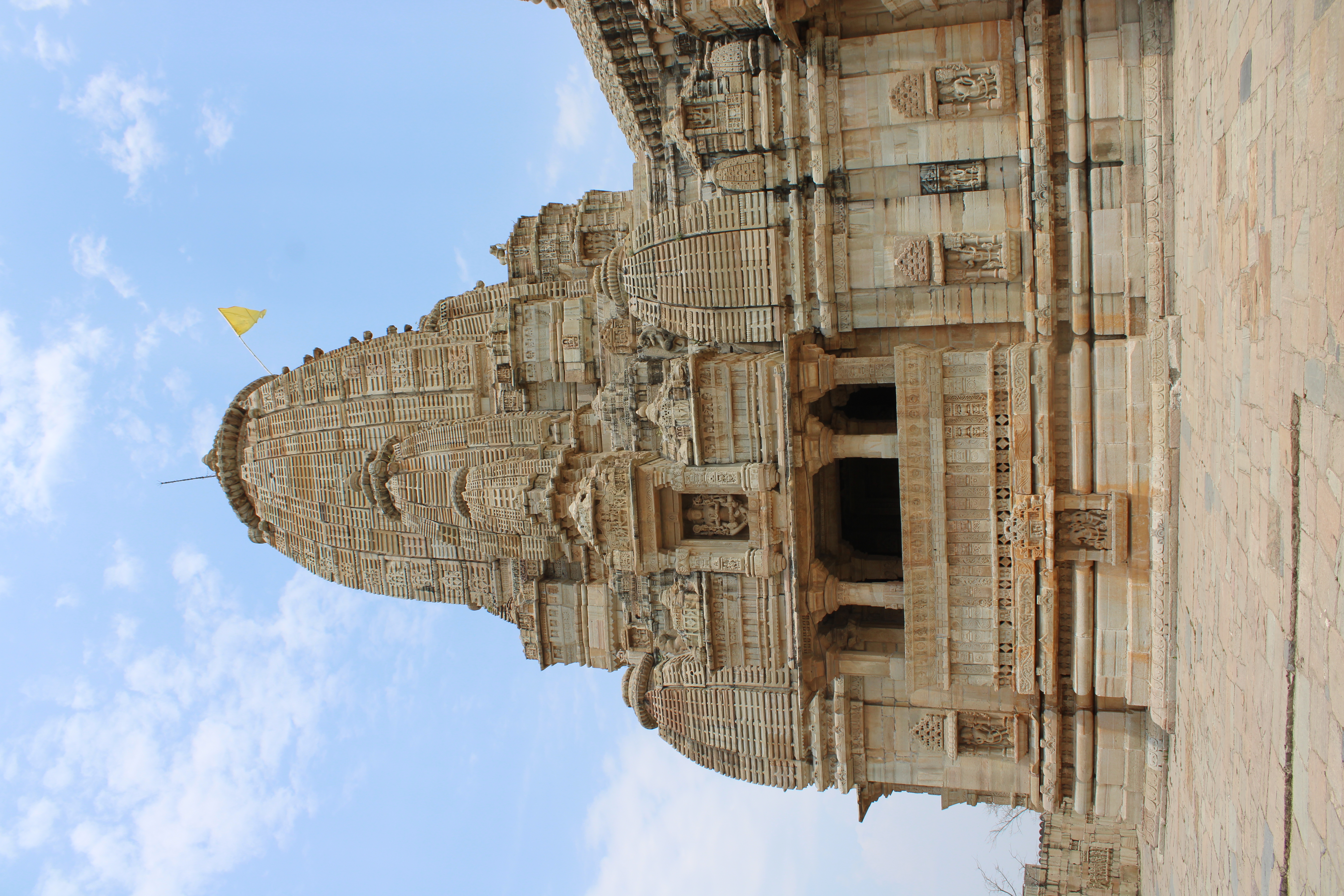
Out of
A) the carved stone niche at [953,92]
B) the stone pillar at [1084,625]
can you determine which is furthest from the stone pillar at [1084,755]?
the carved stone niche at [953,92]

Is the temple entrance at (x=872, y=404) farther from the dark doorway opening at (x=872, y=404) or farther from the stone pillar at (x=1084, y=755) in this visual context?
the stone pillar at (x=1084, y=755)

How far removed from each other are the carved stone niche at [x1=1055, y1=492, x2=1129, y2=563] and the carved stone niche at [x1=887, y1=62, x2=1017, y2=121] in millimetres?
5379

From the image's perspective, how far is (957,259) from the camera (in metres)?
12.9

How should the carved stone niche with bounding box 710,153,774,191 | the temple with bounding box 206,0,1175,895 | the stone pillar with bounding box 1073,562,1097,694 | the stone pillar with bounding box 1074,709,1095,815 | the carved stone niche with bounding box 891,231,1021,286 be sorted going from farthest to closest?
1. the stone pillar with bounding box 1074,709,1095,815
2. the carved stone niche with bounding box 710,153,774,191
3. the stone pillar with bounding box 1073,562,1097,694
4. the carved stone niche with bounding box 891,231,1021,286
5. the temple with bounding box 206,0,1175,895

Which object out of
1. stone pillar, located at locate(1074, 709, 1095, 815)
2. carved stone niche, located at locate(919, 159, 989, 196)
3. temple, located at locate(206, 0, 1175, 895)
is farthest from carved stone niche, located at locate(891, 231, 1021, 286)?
stone pillar, located at locate(1074, 709, 1095, 815)

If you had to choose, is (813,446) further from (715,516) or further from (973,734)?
(973,734)

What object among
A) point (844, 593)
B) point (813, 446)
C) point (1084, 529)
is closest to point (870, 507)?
point (844, 593)

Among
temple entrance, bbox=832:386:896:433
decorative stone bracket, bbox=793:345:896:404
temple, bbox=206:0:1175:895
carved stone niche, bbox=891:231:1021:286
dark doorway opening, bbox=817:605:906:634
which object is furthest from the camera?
temple entrance, bbox=832:386:896:433

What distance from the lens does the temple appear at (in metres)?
12.2

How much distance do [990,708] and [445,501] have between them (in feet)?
32.8

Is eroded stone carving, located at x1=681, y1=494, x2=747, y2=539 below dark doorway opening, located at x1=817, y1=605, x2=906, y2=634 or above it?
above

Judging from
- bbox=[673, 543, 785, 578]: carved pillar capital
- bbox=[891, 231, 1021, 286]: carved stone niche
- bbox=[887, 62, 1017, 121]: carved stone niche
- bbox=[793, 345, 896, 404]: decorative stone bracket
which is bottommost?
bbox=[673, 543, 785, 578]: carved pillar capital

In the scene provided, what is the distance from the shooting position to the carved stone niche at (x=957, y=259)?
1263cm

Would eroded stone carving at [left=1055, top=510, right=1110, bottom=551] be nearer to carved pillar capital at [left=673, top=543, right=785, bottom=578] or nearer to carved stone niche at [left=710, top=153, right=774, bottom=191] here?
carved pillar capital at [left=673, top=543, right=785, bottom=578]
